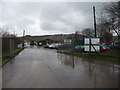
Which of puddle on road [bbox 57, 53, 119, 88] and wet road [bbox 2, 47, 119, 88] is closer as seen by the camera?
wet road [bbox 2, 47, 119, 88]

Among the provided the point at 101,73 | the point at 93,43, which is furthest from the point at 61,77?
the point at 93,43

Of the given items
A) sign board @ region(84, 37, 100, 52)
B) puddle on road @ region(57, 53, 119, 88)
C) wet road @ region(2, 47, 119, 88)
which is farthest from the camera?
sign board @ region(84, 37, 100, 52)

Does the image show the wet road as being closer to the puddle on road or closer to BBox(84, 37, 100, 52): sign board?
the puddle on road

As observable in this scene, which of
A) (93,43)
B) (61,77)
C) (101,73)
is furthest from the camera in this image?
(93,43)

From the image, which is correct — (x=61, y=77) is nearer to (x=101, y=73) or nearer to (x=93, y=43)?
(x=101, y=73)

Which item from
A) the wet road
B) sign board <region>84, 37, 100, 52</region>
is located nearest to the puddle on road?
the wet road

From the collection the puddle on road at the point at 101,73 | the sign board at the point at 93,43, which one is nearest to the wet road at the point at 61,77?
the puddle on road at the point at 101,73

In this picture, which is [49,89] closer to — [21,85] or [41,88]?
[41,88]

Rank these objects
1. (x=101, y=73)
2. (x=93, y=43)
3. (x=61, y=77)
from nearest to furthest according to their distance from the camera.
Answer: (x=61, y=77) → (x=101, y=73) → (x=93, y=43)

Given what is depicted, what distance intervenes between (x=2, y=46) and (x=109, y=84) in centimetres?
1869

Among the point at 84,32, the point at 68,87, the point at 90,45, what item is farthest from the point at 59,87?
the point at 84,32

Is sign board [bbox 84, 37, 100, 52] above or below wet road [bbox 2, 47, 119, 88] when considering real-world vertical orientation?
above

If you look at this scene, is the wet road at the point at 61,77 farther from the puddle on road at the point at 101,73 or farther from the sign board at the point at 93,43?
the sign board at the point at 93,43

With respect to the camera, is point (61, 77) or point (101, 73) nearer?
point (61, 77)
